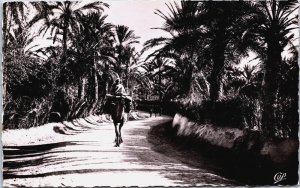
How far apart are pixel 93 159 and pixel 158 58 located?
55.8 inches

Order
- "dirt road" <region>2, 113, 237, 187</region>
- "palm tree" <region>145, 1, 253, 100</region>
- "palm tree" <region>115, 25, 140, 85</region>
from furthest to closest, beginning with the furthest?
"palm tree" <region>145, 1, 253, 100</region>, "palm tree" <region>115, 25, 140, 85</region>, "dirt road" <region>2, 113, 237, 187</region>

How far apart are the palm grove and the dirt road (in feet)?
0.76

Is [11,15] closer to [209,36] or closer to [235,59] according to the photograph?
[209,36]

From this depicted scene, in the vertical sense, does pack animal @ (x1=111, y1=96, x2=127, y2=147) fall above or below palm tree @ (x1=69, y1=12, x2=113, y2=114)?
below

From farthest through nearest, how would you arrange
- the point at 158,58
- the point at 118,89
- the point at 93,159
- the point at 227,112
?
the point at 227,112
the point at 158,58
the point at 118,89
the point at 93,159

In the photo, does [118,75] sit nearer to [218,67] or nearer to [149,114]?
[149,114]

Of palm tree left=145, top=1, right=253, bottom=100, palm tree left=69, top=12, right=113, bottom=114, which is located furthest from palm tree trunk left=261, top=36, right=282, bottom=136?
palm tree left=69, top=12, right=113, bottom=114

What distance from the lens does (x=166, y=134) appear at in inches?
191

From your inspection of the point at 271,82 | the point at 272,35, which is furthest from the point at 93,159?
the point at 272,35

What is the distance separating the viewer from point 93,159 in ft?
14.6

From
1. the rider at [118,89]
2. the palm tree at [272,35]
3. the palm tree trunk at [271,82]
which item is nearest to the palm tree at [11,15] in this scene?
the rider at [118,89]

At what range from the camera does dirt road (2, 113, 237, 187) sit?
430cm

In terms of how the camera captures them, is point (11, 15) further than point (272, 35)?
No

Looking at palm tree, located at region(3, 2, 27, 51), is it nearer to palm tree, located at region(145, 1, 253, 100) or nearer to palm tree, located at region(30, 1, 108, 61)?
palm tree, located at region(30, 1, 108, 61)
